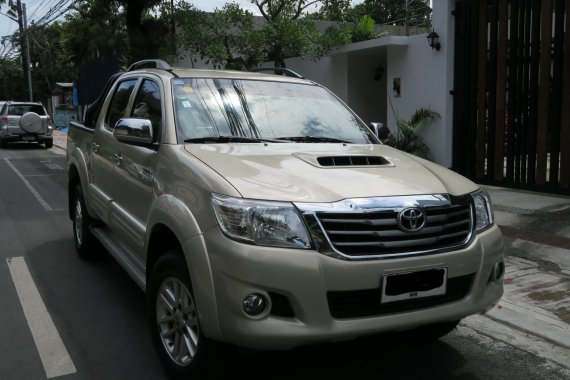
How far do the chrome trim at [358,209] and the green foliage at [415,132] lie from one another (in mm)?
8828

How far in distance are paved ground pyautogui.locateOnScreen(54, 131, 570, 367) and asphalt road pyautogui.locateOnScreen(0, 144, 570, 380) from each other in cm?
14

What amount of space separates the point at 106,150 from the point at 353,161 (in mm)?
2416

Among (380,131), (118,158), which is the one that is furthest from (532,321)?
(118,158)

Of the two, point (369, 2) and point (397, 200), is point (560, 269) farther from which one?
point (369, 2)

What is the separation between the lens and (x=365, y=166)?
3.43 meters

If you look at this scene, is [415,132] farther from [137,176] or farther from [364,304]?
[364,304]

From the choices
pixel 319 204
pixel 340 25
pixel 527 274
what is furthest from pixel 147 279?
pixel 340 25

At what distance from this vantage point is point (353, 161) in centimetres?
352

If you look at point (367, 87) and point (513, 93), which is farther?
point (367, 87)

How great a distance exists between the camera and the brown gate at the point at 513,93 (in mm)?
8797

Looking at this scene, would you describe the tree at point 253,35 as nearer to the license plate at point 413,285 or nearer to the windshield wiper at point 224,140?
the windshield wiper at point 224,140

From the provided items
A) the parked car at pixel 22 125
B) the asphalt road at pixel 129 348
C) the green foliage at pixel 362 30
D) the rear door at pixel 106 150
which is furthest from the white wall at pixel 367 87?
the parked car at pixel 22 125

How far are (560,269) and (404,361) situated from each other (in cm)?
275

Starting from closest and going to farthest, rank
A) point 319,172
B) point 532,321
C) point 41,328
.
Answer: point 319,172, point 41,328, point 532,321
